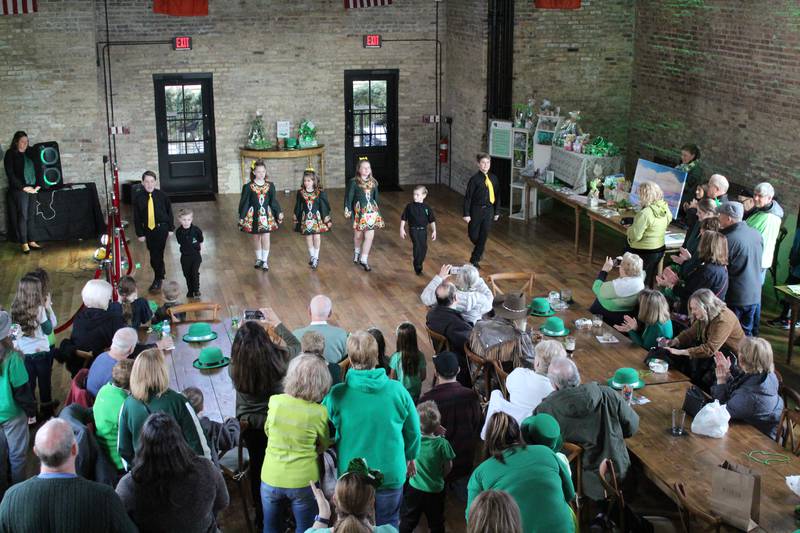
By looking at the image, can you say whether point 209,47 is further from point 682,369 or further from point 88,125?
point 682,369

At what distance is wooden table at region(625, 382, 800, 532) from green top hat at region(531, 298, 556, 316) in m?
1.78

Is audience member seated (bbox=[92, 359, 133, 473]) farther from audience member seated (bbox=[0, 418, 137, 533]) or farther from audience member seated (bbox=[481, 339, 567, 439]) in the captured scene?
audience member seated (bbox=[481, 339, 567, 439])

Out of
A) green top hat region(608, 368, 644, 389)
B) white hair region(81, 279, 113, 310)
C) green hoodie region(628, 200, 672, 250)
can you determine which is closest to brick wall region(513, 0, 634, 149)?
green hoodie region(628, 200, 672, 250)

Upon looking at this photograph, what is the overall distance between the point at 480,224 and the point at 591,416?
20.4 feet

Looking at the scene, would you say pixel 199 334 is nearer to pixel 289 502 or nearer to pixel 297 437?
pixel 289 502

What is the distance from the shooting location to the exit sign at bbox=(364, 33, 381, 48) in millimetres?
16609

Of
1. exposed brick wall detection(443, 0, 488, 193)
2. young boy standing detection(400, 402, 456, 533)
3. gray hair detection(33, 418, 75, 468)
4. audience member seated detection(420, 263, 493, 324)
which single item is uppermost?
exposed brick wall detection(443, 0, 488, 193)

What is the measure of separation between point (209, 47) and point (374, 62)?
2.86m

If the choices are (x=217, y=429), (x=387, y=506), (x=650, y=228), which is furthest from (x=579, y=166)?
(x=387, y=506)

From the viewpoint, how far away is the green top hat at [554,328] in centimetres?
752

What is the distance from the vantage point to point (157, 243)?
10891 mm

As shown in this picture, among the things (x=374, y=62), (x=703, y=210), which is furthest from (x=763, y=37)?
(x=374, y=62)

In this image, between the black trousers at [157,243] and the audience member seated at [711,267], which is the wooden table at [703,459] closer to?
the audience member seated at [711,267]

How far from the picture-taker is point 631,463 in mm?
5883
